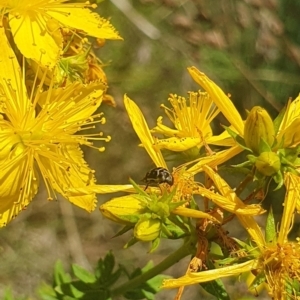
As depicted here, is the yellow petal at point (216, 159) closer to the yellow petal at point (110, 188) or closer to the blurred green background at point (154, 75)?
the yellow petal at point (110, 188)

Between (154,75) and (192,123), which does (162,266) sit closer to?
(192,123)

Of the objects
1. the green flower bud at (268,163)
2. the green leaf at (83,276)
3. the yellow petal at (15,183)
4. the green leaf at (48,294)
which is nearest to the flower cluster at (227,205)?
the green flower bud at (268,163)

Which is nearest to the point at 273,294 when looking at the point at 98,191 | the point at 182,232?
the point at 182,232

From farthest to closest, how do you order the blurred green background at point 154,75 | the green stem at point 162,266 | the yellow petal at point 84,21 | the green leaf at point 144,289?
1. the blurred green background at point 154,75
2. the green leaf at point 144,289
3. the yellow petal at point 84,21
4. the green stem at point 162,266

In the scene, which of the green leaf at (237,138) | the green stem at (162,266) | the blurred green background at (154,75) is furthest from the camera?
the blurred green background at (154,75)

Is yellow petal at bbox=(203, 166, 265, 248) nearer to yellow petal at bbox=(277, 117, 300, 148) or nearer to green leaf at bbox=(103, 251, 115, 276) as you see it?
yellow petal at bbox=(277, 117, 300, 148)

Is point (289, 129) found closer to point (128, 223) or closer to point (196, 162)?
point (196, 162)

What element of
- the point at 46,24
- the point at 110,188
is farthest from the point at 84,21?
the point at 110,188
